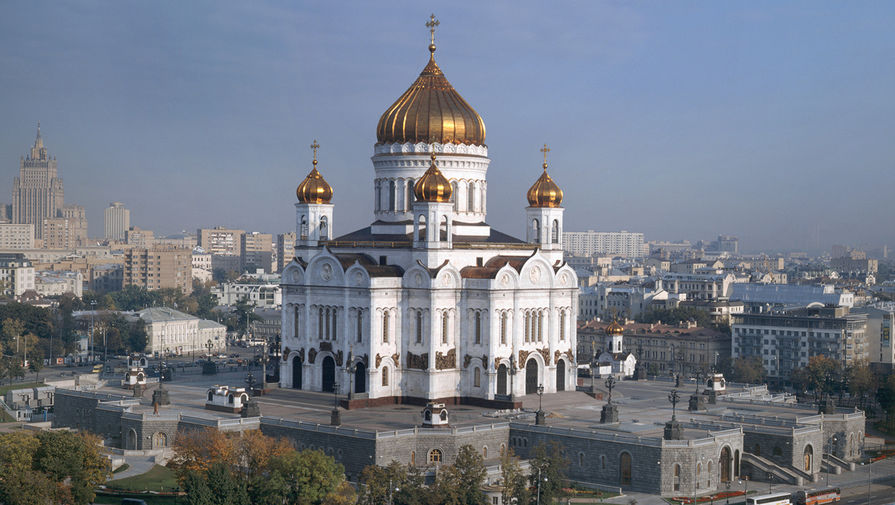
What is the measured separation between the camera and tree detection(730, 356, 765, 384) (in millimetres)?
87938

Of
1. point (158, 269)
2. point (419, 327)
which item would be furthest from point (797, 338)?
point (158, 269)

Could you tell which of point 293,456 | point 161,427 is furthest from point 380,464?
point 161,427

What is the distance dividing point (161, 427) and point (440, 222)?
16072mm

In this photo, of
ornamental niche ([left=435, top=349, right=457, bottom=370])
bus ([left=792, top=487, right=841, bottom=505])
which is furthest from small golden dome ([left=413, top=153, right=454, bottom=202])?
bus ([left=792, top=487, right=841, bottom=505])

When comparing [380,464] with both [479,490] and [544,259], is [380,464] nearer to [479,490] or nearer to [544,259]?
[479,490]

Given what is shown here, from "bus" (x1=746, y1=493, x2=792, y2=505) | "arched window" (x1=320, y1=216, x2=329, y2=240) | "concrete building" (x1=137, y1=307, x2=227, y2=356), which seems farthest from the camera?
"concrete building" (x1=137, y1=307, x2=227, y2=356)

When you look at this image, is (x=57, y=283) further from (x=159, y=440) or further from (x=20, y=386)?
(x=159, y=440)

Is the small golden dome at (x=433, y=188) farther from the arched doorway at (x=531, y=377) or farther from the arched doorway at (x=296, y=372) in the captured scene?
the arched doorway at (x=296, y=372)

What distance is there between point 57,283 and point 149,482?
366ft

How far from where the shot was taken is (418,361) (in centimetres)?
6094

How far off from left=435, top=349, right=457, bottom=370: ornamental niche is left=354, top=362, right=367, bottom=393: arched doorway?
3532 millimetres

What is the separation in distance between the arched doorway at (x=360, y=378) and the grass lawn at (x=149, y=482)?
10766 mm

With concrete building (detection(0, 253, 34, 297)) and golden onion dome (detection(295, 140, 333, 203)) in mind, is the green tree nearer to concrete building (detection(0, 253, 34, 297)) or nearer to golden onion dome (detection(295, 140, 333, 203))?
golden onion dome (detection(295, 140, 333, 203))

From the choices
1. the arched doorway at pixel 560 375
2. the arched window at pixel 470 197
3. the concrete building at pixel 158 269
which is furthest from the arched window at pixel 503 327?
the concrete building at pixel 158 269
